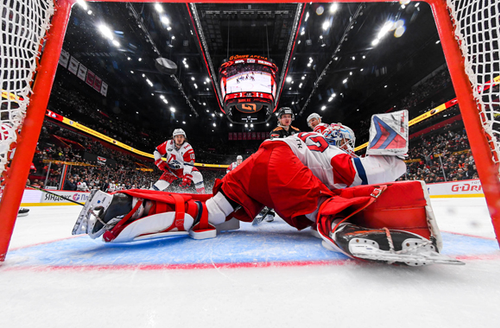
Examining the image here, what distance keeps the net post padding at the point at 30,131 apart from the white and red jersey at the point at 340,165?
3.98 feet

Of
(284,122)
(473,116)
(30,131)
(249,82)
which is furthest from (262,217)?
(249,82)

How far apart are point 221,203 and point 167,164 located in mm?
2950

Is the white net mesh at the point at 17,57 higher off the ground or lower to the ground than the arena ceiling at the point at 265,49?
lower

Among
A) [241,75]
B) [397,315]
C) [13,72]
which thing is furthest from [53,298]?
[241,75]

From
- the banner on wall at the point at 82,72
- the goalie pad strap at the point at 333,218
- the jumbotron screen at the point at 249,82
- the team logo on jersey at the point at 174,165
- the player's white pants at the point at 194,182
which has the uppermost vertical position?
the banner on wall at the point at 82,72

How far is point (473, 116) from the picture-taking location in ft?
3.01

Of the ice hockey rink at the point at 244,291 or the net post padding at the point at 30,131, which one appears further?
the net post padding at the point at 30,131

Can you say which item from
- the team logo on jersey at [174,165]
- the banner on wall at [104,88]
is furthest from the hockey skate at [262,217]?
the banner on wall at [104,88]

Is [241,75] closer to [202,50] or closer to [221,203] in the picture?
[202,50]

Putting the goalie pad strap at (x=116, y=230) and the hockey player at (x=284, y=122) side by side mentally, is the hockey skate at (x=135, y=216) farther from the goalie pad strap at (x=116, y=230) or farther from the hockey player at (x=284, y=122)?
the hockey player at (x=284, y=122)

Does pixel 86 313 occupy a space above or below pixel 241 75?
below

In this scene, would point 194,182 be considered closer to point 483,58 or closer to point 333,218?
point 333,218

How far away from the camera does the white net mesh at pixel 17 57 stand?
904 mm

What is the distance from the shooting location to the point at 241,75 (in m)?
7.39
